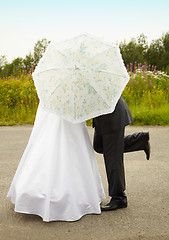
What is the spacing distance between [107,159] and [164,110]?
21.7ft

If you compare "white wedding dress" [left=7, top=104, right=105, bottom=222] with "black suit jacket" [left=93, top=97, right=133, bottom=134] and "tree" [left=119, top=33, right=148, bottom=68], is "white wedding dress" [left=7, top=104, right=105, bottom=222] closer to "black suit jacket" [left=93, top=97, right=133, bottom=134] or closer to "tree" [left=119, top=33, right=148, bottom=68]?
"black suit jacket" [left=93, top=97, right=133, bottom=134]

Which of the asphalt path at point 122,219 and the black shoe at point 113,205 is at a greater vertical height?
the black shoe at point 113,205

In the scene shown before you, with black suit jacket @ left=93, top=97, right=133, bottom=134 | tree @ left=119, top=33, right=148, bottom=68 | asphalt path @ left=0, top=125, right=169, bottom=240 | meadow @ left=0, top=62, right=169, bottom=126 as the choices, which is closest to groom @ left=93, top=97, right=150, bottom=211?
black suit jacket @ left=93, top=97, right=133, bottom=134

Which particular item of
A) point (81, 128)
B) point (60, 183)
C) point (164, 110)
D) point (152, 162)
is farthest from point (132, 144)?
point (164, 110)

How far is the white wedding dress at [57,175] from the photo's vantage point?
3.38 metres

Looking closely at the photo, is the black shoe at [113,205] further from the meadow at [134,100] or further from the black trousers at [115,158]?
the meadow at [134,100]

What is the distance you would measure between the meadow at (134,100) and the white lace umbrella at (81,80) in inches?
242

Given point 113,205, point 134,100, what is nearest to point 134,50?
point 134,100

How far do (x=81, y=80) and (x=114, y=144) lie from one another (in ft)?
2.48

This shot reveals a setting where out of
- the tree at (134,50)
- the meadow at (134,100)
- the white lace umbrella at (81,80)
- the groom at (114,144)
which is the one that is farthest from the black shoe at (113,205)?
the tree at (134,50)

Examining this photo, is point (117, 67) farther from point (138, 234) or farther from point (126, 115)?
point (138, 234)

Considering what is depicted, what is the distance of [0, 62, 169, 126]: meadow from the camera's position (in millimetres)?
9609

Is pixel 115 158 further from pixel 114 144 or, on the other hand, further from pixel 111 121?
pixel 111 121

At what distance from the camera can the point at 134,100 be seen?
11.5m
